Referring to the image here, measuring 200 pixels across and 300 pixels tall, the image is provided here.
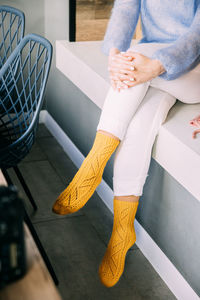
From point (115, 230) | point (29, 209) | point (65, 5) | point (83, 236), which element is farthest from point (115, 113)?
point (65, 5)

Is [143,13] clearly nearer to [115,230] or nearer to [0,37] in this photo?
[115,230]

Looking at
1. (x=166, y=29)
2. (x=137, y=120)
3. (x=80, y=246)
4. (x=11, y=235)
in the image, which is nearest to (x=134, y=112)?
(x=137, y=120)

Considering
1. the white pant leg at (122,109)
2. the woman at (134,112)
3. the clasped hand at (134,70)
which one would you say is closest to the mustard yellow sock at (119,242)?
the woman at (134,112)

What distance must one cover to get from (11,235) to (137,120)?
95 centimetres

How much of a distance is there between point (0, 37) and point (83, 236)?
1.50 metres

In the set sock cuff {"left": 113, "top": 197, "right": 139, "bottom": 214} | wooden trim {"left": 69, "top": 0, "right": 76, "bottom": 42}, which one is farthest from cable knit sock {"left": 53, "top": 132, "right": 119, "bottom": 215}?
wooden trim {"left": 69, "top": 0, "right": 76, "bottom": 42}

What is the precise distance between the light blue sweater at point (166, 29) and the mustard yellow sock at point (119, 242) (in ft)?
1.72

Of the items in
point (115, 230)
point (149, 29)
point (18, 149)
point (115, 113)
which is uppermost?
point (149, 29)

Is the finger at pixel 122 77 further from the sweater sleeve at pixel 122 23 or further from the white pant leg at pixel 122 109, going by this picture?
the sweater sleeve at pixel 122 23

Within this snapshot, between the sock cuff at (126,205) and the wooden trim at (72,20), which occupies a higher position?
the wooden trim at (72,20)

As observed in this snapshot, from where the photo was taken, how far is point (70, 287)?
5.15 feet

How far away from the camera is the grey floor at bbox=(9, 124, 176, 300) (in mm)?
1571

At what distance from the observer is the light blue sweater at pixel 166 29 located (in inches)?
56.8

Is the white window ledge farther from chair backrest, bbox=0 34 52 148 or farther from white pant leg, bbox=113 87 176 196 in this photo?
chair backrest, bbox=0 34 52 148
